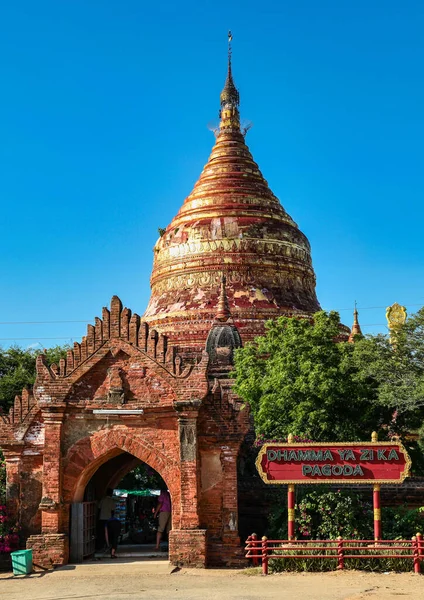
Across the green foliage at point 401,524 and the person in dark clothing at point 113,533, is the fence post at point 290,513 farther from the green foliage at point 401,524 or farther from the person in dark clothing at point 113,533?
the person in dark clothing at point 113,533

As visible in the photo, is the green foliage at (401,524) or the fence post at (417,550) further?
the green foliage at (401,524)

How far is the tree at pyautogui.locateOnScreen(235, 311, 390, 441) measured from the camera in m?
23.5

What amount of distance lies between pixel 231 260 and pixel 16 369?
11.7 meters

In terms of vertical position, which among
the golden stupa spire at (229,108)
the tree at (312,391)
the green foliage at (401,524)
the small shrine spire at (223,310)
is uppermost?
the golden stupa spire at (229,108)

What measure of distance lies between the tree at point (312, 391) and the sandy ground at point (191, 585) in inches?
247

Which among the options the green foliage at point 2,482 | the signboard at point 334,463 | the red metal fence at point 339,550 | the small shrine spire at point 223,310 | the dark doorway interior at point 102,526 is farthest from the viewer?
the small shrine spire at point 223,310

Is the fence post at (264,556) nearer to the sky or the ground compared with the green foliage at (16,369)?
nearer to the ground

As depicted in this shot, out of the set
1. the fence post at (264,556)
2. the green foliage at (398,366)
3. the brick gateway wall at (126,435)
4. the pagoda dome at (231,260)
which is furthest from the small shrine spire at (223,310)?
the fence post at (264,556)

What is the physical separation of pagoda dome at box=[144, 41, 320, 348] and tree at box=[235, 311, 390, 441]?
929 cm

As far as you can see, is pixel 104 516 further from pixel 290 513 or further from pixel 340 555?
pixel 340 555

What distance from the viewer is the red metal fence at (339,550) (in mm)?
17359

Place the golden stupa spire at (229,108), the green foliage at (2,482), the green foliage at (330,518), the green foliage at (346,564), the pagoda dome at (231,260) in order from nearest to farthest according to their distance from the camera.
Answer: the green foliage at (346,564) → the green foliage at (330,518) → the green foliage at (2,482) → the pagoda dome at (231,260) → the golden stupa spire at (229,108)

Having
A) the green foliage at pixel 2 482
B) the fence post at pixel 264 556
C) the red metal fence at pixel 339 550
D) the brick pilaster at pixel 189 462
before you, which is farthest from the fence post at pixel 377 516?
the green foliage at pixel 2 482

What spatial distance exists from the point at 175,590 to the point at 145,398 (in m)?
4.94
